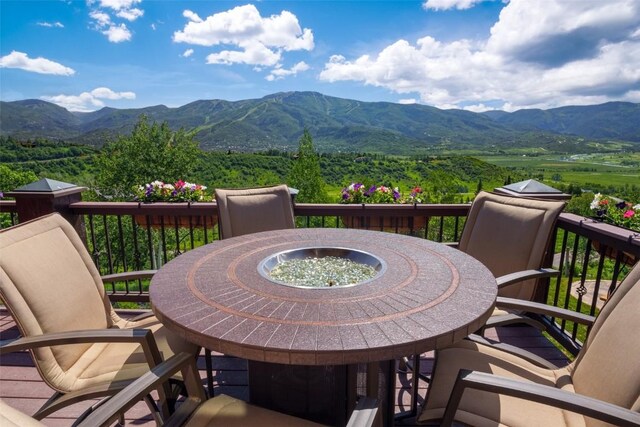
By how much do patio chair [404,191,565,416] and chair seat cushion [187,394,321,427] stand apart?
3.32 ft

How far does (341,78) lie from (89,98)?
3752 cm

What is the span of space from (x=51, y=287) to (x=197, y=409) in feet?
2.81

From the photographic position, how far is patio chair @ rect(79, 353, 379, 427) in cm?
96

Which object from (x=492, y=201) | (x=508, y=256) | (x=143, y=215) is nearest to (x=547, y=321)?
(x=508, y=256)

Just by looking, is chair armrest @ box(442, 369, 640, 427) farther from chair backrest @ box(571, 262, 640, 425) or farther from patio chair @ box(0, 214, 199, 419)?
patio chair @ box(0, 214, 199, 419)

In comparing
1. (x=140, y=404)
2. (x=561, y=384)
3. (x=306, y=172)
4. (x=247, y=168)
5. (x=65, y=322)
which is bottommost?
(x=247, y=168)

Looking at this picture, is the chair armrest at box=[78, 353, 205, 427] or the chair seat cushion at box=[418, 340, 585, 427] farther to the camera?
the chair seat cushion at box=[418, 340, 585, 427]

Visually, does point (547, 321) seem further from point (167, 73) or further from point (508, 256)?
point (167, 73)

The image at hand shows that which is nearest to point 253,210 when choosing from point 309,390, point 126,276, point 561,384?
point 126,276

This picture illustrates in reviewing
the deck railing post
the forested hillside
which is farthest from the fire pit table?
the forested hillside

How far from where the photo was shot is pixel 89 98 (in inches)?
1859

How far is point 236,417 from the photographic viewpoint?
1.22m

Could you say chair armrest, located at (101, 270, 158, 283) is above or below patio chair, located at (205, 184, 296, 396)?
below

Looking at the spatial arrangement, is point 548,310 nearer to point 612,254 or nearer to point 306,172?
point 612,254
